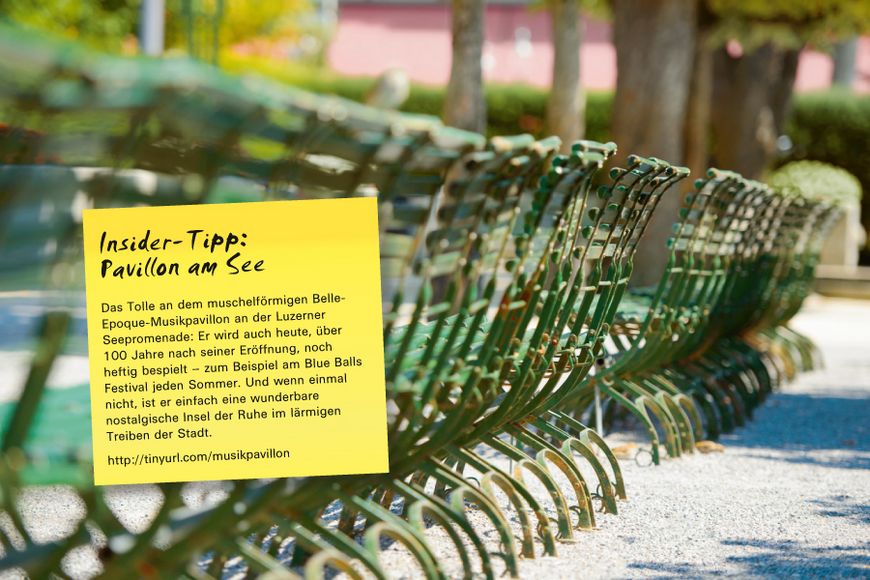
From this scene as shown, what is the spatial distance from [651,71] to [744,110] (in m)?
4.17

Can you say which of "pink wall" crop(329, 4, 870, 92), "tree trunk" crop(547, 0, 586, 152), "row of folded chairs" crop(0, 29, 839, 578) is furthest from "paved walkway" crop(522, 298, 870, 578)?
"pink wall" crop(329, 4, 870, 92)

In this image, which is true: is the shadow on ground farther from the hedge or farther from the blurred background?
the hedge

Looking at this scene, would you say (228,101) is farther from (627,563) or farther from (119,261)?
(627,563)

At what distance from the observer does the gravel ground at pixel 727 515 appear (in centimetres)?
397

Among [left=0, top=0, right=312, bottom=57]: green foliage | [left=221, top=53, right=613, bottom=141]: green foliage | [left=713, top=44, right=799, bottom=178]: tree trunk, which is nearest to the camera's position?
[left=713, top=44, right=799, bottom=178]: tree trunk

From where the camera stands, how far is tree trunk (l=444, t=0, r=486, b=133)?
11672 millimetres

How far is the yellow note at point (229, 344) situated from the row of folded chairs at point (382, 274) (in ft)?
0.23

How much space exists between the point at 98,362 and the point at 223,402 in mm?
277

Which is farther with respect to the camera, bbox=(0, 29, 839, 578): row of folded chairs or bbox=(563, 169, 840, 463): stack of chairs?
bbox=(563, 169, 840, 463): stack of chairs

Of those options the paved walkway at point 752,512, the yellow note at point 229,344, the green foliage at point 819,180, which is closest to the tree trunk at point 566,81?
the green foliage at point 819,180

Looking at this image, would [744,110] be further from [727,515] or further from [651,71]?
[727,515]

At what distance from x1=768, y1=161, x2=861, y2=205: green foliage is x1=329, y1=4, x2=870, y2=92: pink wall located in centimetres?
1584

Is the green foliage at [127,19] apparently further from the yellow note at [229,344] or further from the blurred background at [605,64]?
the yellow note at [229,344]

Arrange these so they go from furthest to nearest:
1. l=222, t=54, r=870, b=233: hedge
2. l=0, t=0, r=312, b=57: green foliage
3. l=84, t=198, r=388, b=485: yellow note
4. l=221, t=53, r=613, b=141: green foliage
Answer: l=0, t=0, r=312, b=57: green foliage
l=221, t=53, r=613, b=141: green foliage
l=222, t=54, r=870, b=233: hedge
l=84, t=198, r=388, b=485: yellow note
